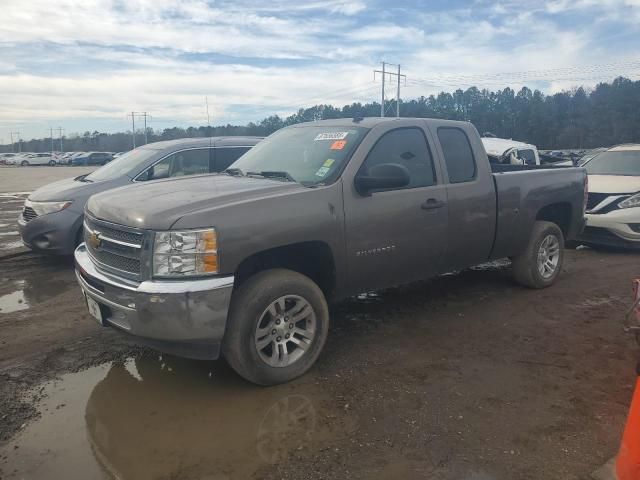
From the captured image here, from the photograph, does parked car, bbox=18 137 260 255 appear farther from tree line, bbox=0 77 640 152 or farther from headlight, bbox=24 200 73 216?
tree line, bbox=0 77 640 152

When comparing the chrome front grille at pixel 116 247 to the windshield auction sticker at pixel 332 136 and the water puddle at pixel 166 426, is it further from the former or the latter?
the windshield auction sticker at pixel 332 136

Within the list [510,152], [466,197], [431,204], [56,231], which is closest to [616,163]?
[510,152]

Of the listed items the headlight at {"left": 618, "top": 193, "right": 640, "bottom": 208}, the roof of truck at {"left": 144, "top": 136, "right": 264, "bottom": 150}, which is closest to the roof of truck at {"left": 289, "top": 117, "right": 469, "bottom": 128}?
the roof of truck at {"left": 144, "top": 136, "right": 264, "bottom": 150}

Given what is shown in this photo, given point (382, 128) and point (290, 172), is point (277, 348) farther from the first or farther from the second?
point (382, 128)

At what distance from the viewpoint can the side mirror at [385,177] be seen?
13.0ft

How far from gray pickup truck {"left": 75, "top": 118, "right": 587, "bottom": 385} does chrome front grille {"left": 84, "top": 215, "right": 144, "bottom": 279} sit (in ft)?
0.04

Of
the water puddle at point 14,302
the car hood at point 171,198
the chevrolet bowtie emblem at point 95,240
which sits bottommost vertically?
the water puddle at point 14,302

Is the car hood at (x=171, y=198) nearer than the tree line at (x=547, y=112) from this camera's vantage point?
Yes

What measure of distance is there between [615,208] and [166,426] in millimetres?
7677

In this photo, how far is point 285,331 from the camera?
12.4ft

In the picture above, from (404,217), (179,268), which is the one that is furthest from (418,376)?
(179,268)

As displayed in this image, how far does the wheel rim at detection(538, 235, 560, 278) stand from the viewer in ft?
19.8

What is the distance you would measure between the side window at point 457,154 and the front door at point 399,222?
0.23 metres

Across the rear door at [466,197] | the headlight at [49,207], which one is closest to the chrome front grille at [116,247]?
the rear door at [466,197]
